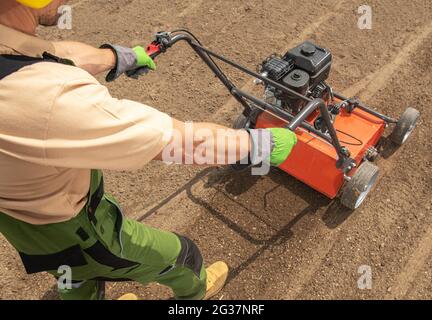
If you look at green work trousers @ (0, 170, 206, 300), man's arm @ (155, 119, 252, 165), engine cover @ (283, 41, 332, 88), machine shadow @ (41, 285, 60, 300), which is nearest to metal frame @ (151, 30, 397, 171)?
engine cover @ (283, 41, 332, 88)

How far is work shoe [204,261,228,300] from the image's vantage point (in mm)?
3173

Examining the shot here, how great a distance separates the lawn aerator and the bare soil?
0.30m

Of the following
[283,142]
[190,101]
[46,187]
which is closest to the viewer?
[46,187]

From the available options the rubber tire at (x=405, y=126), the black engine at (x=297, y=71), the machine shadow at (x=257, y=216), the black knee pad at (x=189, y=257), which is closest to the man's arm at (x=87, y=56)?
the black knee pad at (x=189, y=257)

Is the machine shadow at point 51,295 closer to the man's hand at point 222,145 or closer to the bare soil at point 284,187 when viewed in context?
the bare soil at point 284,187

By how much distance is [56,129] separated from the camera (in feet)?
4.57

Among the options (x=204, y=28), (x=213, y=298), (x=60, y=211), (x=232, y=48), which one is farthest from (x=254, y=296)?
(x=204, y=28)

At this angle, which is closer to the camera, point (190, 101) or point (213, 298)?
point (213, 298)

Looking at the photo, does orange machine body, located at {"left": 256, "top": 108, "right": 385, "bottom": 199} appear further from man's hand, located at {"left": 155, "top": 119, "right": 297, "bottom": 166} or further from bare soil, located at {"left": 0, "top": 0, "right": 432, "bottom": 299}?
man's hand, located at {"left": 155, "top": 119, "right": 297, "bottom": 166}

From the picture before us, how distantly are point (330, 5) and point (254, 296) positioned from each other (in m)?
4.21

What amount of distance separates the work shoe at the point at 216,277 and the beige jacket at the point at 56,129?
5.73 feet

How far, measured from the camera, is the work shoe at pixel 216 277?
10.4 feet

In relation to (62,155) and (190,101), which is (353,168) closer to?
(190,101)

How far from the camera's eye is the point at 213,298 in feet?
10.8
